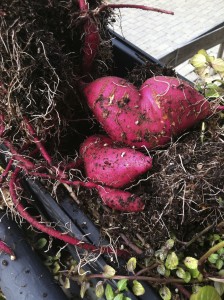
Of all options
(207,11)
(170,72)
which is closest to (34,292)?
(170,72)

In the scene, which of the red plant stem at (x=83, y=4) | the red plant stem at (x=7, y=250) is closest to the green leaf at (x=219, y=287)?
the red plant stem at (x=7, y=250)

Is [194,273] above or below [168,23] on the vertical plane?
above

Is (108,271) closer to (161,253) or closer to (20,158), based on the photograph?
(161,253)

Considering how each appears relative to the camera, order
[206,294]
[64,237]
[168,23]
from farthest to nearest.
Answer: [168,23]
[64,237]
[206,294]

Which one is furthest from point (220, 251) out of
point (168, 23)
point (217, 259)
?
point (168, 23)

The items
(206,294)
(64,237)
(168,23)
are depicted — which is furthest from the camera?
(168,23)

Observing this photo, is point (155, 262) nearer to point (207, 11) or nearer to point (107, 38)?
point (107, 38)
